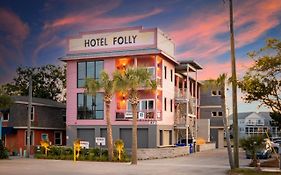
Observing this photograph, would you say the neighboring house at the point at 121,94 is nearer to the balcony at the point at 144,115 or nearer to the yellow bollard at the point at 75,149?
the balcony at the point at 144,115

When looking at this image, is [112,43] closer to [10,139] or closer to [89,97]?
[89,97]

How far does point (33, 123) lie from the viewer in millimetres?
47031

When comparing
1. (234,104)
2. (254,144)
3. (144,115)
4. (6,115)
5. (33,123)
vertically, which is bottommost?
(254,144)

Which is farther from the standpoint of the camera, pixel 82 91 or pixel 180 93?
pixel 180 93

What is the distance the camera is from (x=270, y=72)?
23375 millimetres

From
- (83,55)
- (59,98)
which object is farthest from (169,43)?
(59,98)

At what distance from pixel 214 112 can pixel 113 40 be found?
89.1ft

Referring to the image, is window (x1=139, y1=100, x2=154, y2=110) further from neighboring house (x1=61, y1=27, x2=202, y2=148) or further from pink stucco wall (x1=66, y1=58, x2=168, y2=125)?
pink stucco wall (x1=66, y1=58, x2=168, y2=125)

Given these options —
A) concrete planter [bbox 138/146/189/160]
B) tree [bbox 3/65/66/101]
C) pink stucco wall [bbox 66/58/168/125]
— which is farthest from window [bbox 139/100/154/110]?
tree [bbox 3/65/66/101]

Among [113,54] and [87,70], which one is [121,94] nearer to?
[113,54]

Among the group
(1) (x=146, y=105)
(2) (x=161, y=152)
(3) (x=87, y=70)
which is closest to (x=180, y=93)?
(1) (x=146, y=105)

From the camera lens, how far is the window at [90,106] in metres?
44.4

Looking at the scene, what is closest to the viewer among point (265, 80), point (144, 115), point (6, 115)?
point (265, 80)

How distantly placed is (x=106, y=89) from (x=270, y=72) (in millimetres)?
15265
